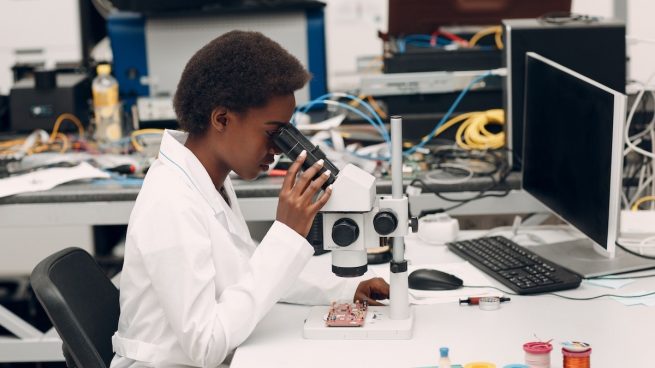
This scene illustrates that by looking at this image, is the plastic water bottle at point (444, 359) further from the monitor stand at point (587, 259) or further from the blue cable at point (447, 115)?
the blue cable at point (447, 115)

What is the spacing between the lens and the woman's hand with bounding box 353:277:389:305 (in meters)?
1.60

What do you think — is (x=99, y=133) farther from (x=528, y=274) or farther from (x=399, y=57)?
(x=528, y=274)

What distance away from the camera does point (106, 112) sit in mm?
2846

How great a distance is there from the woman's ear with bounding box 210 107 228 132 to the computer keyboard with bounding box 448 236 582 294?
0.59 meters

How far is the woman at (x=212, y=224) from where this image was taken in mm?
1358

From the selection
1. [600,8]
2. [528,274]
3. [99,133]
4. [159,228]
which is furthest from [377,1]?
[159,228]

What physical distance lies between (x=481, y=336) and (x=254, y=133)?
475mm

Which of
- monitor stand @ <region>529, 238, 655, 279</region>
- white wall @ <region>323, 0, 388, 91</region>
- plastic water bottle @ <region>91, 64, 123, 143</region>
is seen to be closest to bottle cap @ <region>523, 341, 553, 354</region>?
monitor stand @ <region>529, 238, 655, 279</region>

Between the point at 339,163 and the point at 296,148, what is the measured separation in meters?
0.96

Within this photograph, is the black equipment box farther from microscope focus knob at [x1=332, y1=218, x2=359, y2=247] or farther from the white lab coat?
microscope focus knob at [x1=332, y1=218, x2=359, y2=247]

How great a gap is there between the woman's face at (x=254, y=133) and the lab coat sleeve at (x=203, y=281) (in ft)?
0.38

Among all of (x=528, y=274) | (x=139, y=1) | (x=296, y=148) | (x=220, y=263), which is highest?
(x=139, y=1)

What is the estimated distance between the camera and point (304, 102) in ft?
9.43

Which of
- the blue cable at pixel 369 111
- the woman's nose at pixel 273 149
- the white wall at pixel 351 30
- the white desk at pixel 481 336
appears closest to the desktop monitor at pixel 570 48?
the blue cable at pixel 369 111
